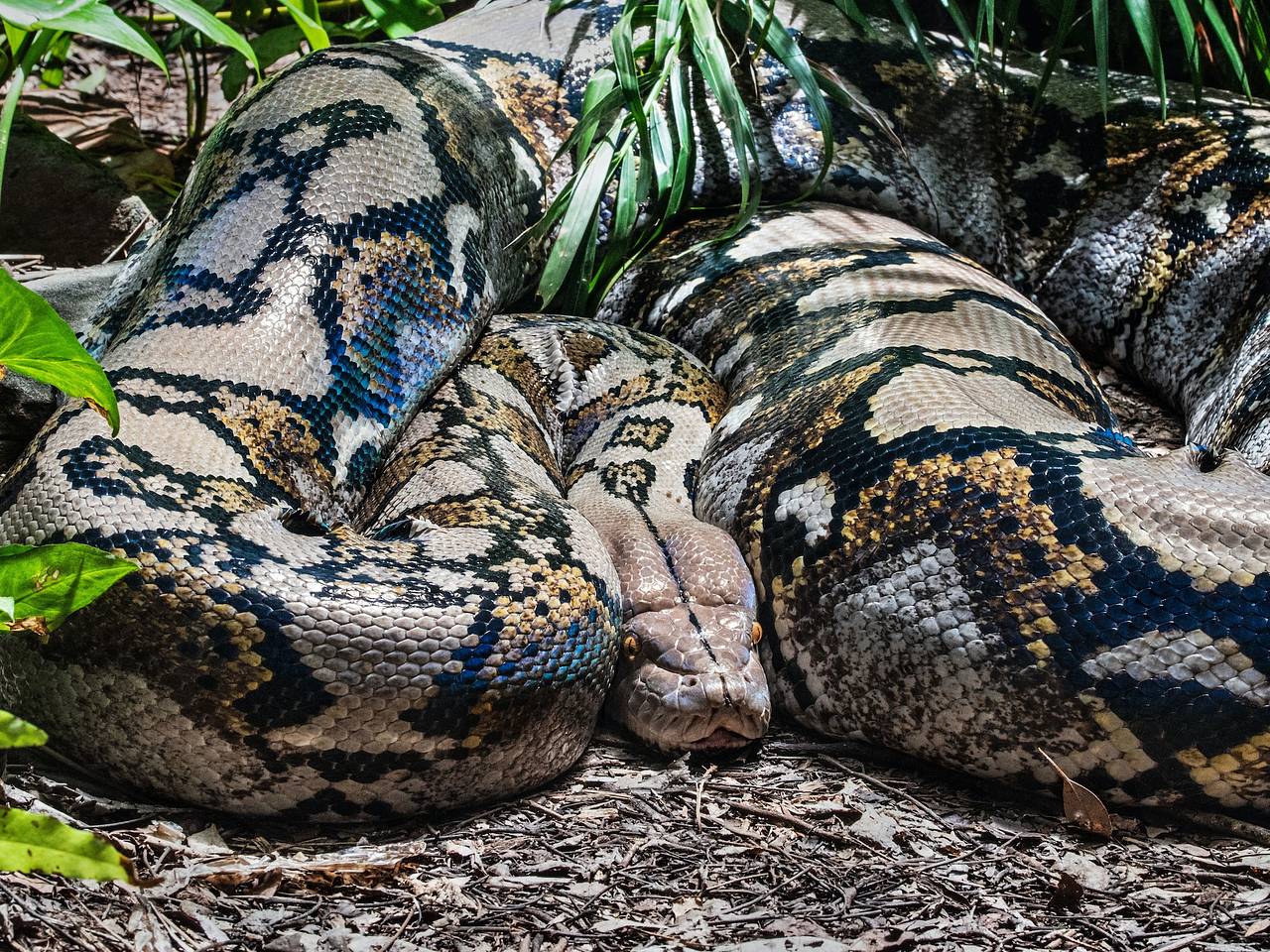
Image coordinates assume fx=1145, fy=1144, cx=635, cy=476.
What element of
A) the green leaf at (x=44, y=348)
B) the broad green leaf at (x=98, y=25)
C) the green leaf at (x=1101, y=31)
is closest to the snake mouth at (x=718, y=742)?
the green leaf at (x=44, y=348)

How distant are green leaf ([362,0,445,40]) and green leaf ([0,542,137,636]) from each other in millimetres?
4379

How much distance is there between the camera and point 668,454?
463cm

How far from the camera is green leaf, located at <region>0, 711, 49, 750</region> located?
6.66 ft

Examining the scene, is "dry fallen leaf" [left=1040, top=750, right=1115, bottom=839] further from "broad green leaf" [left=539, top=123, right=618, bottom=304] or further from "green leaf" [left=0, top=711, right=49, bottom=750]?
"broad green leaf" [left=539, top=123, right=618, bottom=304]

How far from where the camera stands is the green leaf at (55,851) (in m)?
1.98

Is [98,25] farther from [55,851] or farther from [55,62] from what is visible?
[55,62]

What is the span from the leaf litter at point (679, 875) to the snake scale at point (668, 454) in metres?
0.12

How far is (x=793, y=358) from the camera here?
15.0 ft

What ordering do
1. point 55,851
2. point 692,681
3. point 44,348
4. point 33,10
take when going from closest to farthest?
point 55,851, point 44,348, point 33,10, point 692,681

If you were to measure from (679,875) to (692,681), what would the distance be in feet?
2.17

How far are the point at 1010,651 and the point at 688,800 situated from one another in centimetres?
99

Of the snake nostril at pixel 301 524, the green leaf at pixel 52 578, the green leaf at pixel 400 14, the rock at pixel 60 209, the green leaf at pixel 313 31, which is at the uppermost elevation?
the green leaf at pixel 400 14

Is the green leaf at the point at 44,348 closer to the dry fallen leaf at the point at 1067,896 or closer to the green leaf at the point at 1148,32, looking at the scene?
the dry fallen leaf at the point at 1067,896

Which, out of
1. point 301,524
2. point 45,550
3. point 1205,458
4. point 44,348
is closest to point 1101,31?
point 1205,458
